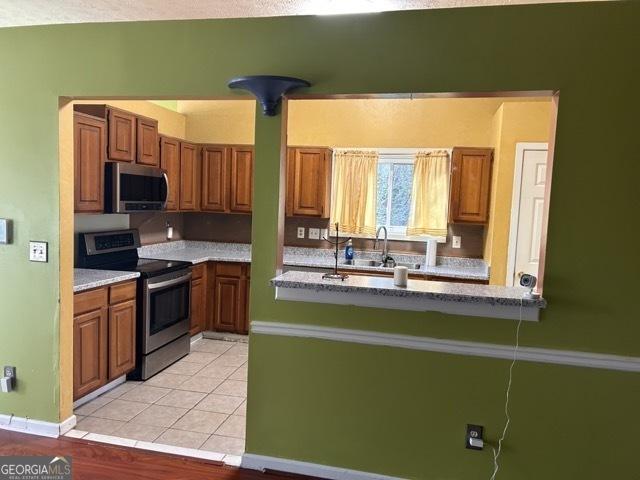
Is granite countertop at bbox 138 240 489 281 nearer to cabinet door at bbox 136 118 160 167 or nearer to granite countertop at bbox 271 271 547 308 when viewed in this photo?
cabinet door at bbox 136 118 160 167

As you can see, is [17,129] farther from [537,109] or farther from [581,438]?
[537,109]

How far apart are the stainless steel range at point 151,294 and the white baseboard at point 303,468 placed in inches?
63.1

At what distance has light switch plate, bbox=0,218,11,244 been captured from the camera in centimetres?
281

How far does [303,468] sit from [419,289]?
1.17 meters

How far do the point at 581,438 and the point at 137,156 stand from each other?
3754mm

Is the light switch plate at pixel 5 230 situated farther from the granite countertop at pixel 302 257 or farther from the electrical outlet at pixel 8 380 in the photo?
the granite countertop at pixel 302 257

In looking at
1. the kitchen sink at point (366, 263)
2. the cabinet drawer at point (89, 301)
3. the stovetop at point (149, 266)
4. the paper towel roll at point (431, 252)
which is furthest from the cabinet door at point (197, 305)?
the paper towel roll at point (431, 252)

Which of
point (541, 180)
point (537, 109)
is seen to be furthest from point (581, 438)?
point (537, 109)

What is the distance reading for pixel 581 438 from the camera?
2209mm

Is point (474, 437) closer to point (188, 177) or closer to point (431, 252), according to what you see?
point (431, 252)

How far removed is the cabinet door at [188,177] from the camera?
490cm

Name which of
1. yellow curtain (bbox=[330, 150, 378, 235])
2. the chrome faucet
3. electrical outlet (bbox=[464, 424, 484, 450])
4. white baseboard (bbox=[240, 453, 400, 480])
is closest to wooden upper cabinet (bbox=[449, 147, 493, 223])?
the chrome faucet

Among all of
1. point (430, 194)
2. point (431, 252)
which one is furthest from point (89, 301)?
point (430, 194)

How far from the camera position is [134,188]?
3865 mm
